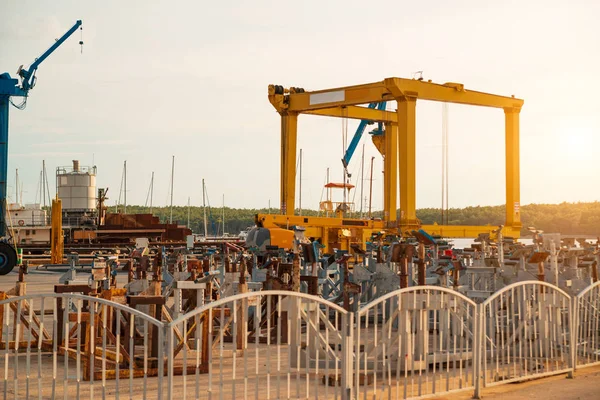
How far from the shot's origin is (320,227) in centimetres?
2873

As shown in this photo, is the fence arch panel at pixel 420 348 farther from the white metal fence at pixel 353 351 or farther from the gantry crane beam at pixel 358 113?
the gantry crane beam at pixel 358 113

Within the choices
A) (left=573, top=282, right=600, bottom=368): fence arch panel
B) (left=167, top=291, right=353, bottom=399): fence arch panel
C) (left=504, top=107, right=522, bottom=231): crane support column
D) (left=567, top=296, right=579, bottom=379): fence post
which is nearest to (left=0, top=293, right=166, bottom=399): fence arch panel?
(left=167, top=291, right=353, bottom=399): fence arch panel

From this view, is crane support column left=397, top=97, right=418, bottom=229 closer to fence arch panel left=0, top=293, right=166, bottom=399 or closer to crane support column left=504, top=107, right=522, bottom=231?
crane support column left=504, top=107, right=522, bottom=231

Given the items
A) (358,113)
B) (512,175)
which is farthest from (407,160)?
(512,175)

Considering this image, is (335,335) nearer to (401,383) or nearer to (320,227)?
(401,383)

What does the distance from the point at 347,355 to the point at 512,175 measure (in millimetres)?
29418

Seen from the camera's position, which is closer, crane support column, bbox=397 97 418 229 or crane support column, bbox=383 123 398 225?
crane support column, bbox=397 97 418 229

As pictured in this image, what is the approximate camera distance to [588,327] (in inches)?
384

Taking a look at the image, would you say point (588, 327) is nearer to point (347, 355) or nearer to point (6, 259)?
point (347, 355)

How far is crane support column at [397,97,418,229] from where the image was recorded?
28438 mm

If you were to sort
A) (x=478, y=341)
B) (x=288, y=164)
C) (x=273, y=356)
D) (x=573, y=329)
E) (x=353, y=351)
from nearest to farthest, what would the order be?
(x=353, y=351) → (x=478, y=341) → (x=573, y=329) → (x=273, y=356) → (x=288, y=164)

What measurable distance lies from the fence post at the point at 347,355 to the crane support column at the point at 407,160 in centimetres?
2192

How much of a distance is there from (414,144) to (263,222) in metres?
5.90

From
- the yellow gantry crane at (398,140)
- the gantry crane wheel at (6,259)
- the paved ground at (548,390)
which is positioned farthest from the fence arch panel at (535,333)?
the gantry crane wheel at (6,259)
